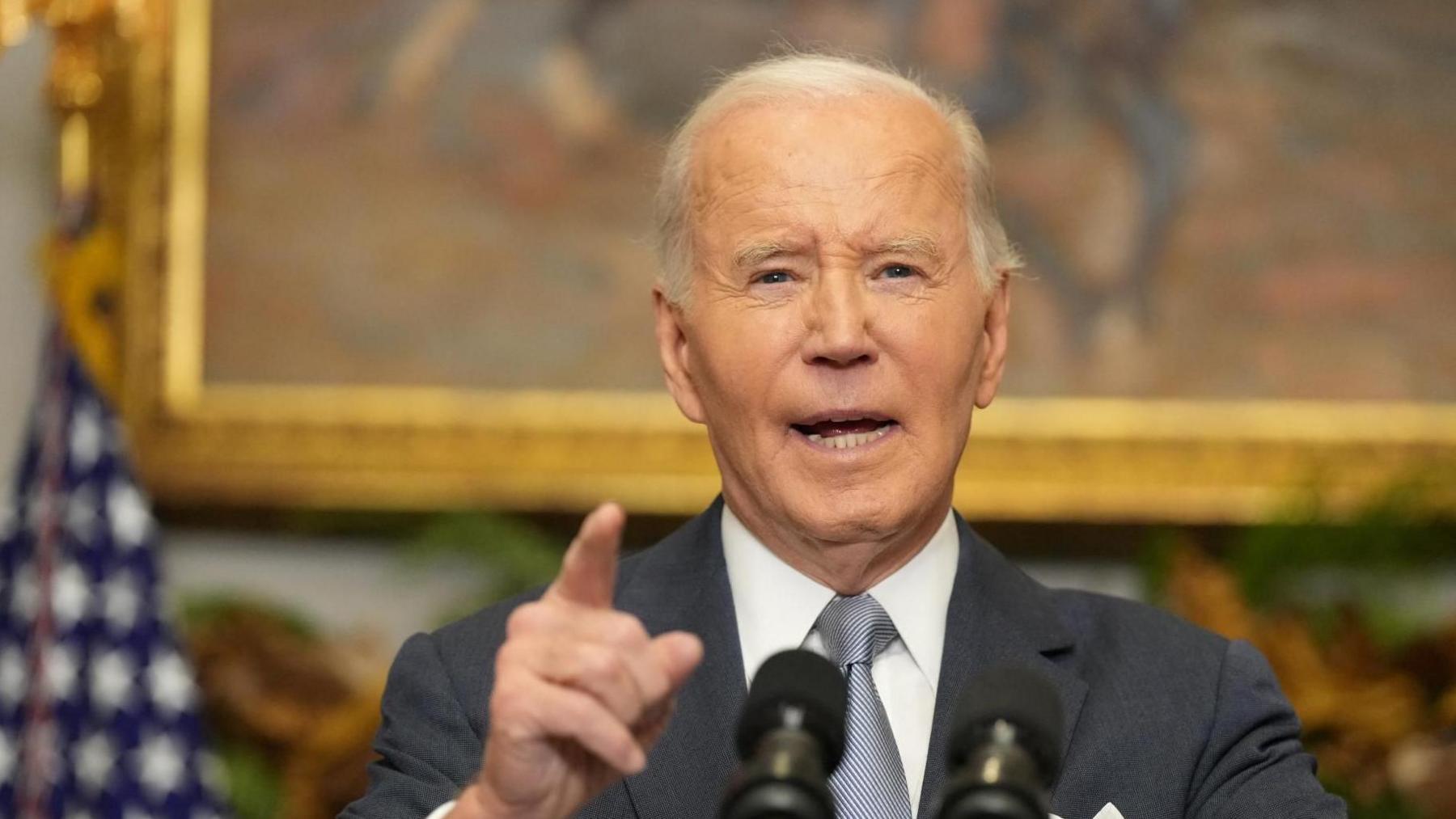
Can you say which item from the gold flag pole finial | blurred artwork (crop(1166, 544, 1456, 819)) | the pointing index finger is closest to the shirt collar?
the pointing index finger

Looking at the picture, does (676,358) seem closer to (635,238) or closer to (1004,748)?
(1004,748)

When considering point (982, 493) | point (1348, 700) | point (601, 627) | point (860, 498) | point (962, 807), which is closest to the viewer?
point (962, 807)

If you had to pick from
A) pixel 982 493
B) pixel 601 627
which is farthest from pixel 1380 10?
pixel 601 627

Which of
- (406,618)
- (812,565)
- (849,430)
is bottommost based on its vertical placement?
(406,618)

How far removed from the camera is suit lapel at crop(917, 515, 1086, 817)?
2658 millimetres

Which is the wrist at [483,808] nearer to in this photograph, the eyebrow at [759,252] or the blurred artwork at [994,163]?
the eyebrow at [759,252]

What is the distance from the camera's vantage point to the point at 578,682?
1.83 m

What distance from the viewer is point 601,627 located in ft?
6.04

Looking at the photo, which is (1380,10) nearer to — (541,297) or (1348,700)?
(1348,700)

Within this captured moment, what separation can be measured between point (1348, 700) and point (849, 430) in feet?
9.20

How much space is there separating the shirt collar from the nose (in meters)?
0.35

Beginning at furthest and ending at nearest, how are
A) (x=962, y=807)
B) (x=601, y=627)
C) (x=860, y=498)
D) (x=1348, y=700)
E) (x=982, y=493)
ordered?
(x=982, y=493), (x=1348, y=700), (x=860, y=498), (x=601, y=627), (x=962, y=807)

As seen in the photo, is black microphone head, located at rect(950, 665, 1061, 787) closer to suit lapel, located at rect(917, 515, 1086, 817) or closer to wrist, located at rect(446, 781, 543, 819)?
wrist, located at rect(446, 781, 543, 819)

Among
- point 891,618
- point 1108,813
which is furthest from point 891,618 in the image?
point 1108,813
